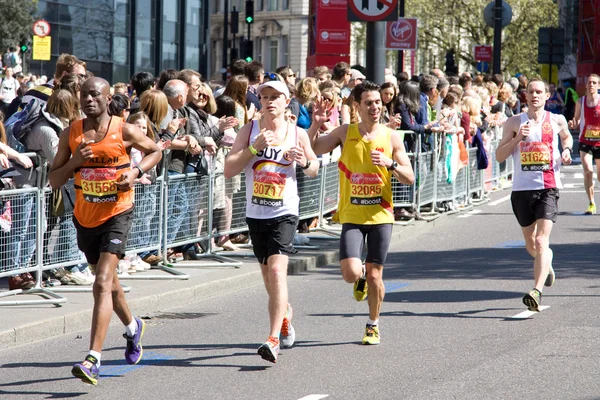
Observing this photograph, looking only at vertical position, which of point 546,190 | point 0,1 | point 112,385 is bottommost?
point 112,385

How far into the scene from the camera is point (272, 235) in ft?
26.7

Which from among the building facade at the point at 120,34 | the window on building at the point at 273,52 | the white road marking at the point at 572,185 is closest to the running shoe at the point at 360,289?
the white road marking at the point at 572,185

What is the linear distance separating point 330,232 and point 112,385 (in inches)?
307

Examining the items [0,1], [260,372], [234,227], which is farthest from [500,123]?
[0,1]

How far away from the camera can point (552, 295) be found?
1085 centimetres

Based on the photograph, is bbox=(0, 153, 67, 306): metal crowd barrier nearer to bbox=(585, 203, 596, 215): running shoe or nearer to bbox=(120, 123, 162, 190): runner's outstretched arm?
bbox=(120, 123, 162, 190): runner's outstretched arm

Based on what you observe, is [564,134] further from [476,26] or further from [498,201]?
Result: [476,26]

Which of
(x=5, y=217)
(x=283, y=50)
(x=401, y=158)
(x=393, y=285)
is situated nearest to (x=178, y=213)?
(x=393, y=285)

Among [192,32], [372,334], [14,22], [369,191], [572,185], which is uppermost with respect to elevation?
[14,22]

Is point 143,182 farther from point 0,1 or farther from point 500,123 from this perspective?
point 0,1

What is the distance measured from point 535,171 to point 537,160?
0.32 ft

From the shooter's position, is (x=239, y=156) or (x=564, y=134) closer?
(x=239, y=156)

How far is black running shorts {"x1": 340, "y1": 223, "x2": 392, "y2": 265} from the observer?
861 cm

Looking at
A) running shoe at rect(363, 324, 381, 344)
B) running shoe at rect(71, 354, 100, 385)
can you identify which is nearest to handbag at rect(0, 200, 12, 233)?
running shoe at rect(71, 354, 100, 385)
